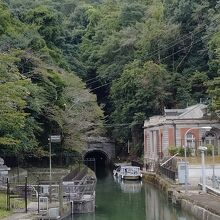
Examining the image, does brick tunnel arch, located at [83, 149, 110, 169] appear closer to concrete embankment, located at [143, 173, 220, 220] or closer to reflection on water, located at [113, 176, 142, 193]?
reflection on water, located at [113, 176, 142, 193]

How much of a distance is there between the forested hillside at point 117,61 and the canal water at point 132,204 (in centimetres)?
661

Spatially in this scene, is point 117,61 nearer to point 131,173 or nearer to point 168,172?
point 131,173

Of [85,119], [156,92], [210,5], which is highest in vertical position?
[210,5]

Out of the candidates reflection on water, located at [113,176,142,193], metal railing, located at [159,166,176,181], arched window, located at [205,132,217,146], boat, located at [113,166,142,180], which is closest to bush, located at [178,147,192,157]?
metal railing, located at [159,166,176,181]

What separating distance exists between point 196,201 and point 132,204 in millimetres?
9373

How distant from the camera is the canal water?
28.7 m

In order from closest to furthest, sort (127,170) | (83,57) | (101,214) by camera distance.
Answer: (101,214) → (127,170) → (83,57)

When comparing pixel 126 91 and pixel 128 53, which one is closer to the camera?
pixel 126 91

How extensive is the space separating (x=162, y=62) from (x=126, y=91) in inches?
282

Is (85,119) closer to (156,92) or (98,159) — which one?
(156,92)

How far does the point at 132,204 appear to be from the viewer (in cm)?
3591

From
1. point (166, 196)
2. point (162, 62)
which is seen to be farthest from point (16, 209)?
point (162, 62)

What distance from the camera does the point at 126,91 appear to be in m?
68.4

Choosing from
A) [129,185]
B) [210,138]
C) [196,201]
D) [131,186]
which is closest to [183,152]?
[131,186]
